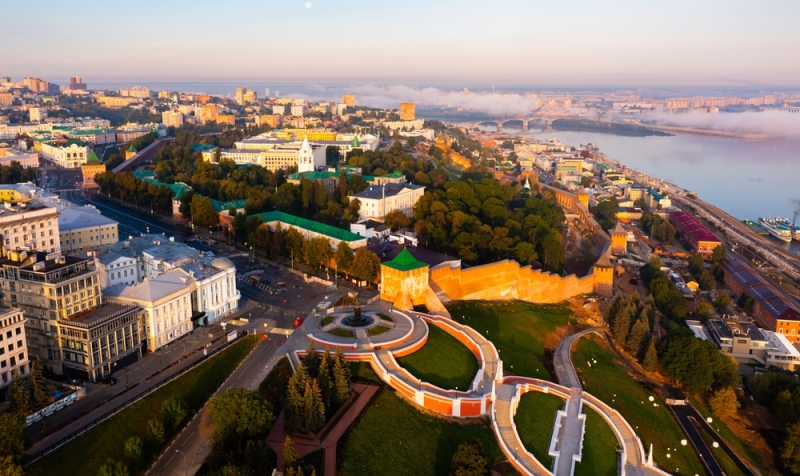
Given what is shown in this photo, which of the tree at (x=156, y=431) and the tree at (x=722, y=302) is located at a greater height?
the tree at (x=156, y=431)

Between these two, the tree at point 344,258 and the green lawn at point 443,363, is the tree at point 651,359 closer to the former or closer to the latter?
the green lawn at point 443,363

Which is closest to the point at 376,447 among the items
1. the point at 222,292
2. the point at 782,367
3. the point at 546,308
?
the point at 222,292

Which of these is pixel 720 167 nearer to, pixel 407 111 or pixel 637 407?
pixel 407 111

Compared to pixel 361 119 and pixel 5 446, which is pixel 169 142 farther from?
pixel 5 446


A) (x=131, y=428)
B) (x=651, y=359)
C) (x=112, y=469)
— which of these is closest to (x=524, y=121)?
(x=651, y=359)

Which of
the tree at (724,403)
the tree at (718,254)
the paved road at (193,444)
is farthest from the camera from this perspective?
the tree at (718,254)

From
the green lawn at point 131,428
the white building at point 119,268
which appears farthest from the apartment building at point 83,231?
the green lawn at point 131,428

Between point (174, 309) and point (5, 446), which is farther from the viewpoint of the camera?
point (174, 309)

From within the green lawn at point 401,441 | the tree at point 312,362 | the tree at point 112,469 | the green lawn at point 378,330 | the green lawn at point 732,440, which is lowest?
the green lawn at point 732,440
